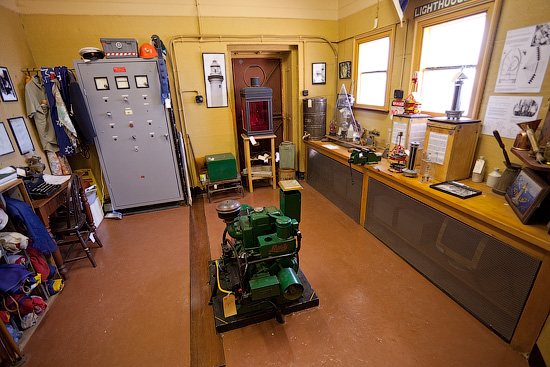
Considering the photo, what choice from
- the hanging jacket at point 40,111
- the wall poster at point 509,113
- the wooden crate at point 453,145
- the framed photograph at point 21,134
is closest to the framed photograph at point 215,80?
the hanging jacket at point 40,111

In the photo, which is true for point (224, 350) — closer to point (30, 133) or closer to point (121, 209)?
point (121, 209)

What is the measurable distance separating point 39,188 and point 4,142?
784 mm

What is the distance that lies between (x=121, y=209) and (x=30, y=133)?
144 cm

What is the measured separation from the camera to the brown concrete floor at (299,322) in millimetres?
1789

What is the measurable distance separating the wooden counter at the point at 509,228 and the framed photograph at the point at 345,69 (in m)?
2.55

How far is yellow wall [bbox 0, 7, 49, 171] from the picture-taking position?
295 centimetres

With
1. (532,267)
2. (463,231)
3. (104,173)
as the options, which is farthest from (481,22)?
(104,173)

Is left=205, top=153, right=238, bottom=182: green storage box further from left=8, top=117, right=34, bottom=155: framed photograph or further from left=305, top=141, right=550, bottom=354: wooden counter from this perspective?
left=305, top=141, right=550, bottom=354: wooden counter

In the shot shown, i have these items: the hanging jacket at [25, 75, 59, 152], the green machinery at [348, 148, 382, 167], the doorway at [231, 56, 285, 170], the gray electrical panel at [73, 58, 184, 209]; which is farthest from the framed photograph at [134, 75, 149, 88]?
the green machinery at [348, 148, 382, 167]

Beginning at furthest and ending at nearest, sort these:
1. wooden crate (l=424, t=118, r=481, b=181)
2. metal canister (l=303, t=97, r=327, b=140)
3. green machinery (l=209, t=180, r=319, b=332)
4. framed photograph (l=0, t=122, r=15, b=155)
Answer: metal canister (l=303, t=97, r=327, b=140), framed photograph (l=0, t=122, r=15, b=155), wooden crate (l=424, t=118, r=481, b=181), green machinery (l=209, t=180, r=319, b=332)

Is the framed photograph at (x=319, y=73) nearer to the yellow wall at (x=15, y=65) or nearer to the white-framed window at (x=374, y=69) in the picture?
the white-framed window at (x=374, y=69)

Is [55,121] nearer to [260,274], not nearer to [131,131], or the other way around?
[131,131]

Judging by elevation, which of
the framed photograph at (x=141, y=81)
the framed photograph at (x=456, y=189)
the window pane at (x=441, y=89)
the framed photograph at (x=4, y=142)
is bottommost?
the framed photograph at (x=456, y=189)

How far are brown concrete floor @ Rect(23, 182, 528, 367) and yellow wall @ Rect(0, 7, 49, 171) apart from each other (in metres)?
1.58
